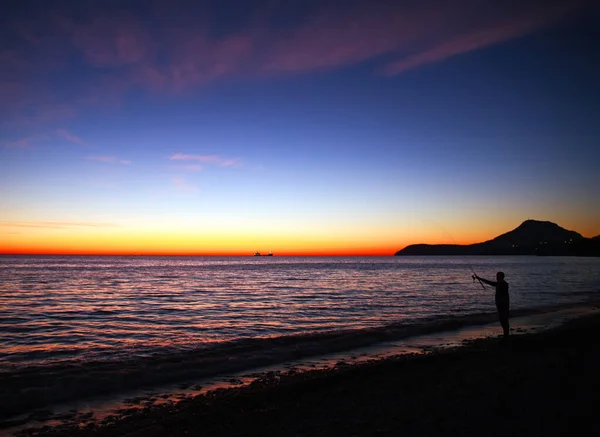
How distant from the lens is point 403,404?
8.56m

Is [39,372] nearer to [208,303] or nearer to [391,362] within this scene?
[391,362]

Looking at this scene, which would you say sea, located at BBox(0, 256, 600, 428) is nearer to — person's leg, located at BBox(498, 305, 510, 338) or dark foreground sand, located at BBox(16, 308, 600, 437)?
dark foreground sand, located at BBox(16, 308, 600, 437)

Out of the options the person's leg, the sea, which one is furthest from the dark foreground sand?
the sea

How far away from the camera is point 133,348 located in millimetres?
16172

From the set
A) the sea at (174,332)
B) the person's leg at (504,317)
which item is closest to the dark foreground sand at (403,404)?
the person's leg at (504,317)

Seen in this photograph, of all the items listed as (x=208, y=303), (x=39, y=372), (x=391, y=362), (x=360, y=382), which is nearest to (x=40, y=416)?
(x=39, y=372)

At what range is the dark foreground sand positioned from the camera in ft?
23.9

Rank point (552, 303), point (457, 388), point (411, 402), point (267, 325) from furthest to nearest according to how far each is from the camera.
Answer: point (552, 303) < point (267, 325) < point (457, 388) < point (411, 402)

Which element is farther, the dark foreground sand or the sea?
the sea

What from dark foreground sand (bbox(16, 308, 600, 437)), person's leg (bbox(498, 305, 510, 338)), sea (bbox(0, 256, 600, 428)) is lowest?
sea (bbox(0, 256, 600, 428))

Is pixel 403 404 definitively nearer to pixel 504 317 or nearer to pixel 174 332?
pixel 504 317

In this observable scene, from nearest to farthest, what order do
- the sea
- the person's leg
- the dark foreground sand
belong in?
the dark foreground sand
the sea
the person's leg

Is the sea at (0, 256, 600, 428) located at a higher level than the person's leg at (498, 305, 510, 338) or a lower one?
lower

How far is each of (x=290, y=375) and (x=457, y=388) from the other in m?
4.92
